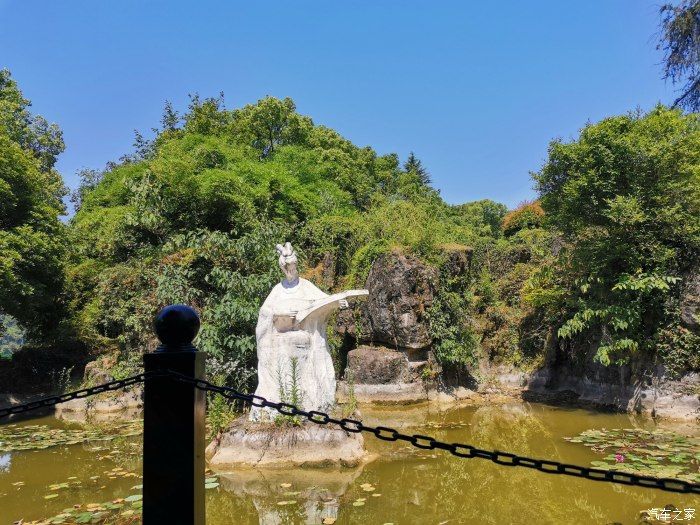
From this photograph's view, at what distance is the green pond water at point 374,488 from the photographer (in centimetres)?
517

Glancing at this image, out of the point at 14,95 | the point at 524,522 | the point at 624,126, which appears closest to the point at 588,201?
the point at 624,126

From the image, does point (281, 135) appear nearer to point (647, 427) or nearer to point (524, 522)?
point (647, 427)

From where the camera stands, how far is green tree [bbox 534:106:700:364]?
10758mm

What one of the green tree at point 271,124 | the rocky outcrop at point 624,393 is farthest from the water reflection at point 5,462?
the green tree at point 271,124

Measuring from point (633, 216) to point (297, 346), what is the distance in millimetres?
7850

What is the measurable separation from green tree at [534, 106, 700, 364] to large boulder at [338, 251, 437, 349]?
376 centimetres

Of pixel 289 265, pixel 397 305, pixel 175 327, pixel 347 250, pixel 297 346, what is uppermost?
pixel 347 250

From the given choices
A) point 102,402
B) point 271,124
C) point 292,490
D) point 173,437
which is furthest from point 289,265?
point 271,124

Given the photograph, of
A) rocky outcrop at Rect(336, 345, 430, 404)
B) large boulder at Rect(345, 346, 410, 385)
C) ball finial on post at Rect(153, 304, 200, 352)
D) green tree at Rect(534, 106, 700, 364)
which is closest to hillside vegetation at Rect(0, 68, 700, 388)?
green tree at Rect(534, 106, 700, 364)

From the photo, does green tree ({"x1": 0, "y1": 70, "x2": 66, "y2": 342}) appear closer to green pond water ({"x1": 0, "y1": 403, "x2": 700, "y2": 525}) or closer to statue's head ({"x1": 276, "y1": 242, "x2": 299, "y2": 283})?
green pond water ({"x1": 0, "y1": 403, "x2": 700, "y2": 525})

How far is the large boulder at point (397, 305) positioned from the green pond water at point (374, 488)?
4.73 m

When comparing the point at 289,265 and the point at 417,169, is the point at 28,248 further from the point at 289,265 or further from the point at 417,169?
the point at 417,169

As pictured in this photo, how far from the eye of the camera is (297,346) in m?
7.84

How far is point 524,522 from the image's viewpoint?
4969mm
